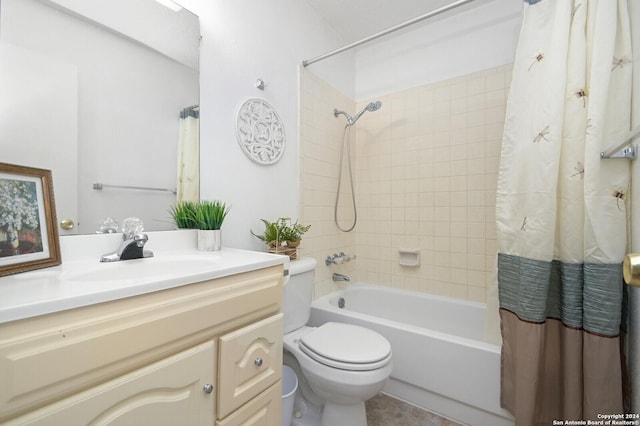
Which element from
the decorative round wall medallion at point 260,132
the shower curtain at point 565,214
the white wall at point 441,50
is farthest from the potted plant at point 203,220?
the white wall at point 441,50

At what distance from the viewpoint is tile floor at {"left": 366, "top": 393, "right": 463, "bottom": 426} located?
1.37 meters

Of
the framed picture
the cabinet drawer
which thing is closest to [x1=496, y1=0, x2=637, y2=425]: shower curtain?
the cabinet drawer

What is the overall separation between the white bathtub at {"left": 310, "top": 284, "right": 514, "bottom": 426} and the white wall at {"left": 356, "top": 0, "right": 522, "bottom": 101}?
1.65m

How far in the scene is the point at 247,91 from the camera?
58.5 inches

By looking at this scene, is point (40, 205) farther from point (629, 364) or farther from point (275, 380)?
point (629, 364)

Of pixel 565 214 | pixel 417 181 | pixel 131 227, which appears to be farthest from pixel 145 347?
pixel 417 181

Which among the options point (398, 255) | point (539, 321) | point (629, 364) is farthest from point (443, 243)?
point (629, 364)

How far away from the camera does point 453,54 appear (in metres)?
1.99

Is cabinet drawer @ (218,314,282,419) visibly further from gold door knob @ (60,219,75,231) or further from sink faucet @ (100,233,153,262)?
gold door knob @ (60,219,75,231)

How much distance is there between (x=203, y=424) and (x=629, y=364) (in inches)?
61.3

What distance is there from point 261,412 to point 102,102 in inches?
46.8

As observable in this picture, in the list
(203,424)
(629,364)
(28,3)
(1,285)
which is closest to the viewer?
(1,285)

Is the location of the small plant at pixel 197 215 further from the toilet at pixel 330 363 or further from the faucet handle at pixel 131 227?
the toilet at pixel 330 363

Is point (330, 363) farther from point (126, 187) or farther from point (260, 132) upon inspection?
point (260, 132)
